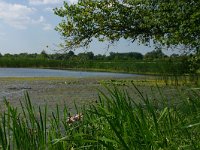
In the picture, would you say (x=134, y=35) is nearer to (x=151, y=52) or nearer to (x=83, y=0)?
(x=151, y=52)

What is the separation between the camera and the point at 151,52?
38.0 feet

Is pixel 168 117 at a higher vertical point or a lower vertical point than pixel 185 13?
lower

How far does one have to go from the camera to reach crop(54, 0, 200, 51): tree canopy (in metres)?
10.1

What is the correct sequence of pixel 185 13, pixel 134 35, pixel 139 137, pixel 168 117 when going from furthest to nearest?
pixel 134 35, pixel 185 13, pixel 168 117, pixel 139 137

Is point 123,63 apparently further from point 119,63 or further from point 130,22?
point 130,22

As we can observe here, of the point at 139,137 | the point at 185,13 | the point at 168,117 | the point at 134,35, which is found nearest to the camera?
the point at 139,137

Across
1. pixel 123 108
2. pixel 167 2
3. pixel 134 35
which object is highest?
pixel 167 2

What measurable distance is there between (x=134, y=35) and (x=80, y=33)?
139 centimetres

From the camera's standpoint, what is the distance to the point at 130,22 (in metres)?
10.9

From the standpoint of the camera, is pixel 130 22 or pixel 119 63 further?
pixel 119 63

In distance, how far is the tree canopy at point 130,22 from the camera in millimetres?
10102

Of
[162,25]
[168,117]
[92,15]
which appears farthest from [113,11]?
[168,117]

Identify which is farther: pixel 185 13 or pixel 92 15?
pixel 92 15

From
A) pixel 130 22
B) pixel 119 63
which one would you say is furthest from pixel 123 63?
pixel 130 22
